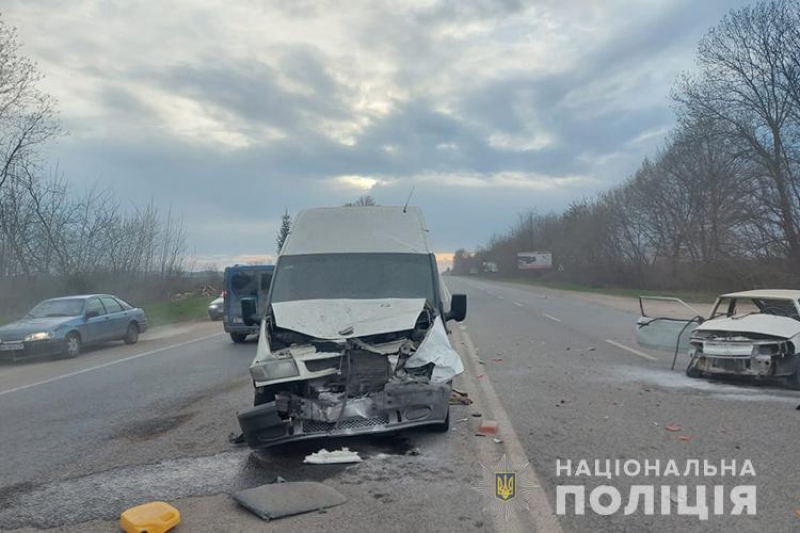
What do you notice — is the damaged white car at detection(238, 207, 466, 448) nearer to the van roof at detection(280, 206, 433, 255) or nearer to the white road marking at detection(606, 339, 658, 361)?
the van roof at detection(280, 206, 433, 255)

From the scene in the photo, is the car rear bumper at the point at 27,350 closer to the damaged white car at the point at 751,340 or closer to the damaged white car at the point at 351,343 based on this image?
the damaged white car at the point at 351,343

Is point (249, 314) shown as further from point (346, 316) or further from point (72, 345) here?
point (72, 345)

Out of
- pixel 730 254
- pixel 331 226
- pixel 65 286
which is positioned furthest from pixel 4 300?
pixel 730 254

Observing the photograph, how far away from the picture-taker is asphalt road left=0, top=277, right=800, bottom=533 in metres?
4.37

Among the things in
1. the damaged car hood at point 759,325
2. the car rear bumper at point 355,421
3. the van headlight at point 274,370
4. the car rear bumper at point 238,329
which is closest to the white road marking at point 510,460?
the car rear bumper at point 355,421

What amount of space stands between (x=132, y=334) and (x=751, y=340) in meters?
16.1

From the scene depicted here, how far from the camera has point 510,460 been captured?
559cm

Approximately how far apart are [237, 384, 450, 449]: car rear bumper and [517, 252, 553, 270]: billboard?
86866 mm

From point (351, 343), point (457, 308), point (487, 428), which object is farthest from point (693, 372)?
point (351, 343)

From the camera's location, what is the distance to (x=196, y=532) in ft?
13.6

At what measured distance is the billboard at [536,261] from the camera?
301ft

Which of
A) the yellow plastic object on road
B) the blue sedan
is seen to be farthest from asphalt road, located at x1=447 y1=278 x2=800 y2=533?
the blue sedan

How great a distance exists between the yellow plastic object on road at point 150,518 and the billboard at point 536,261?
8902 centimetres

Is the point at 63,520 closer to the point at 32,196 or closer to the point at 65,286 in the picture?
the point at 65,286
